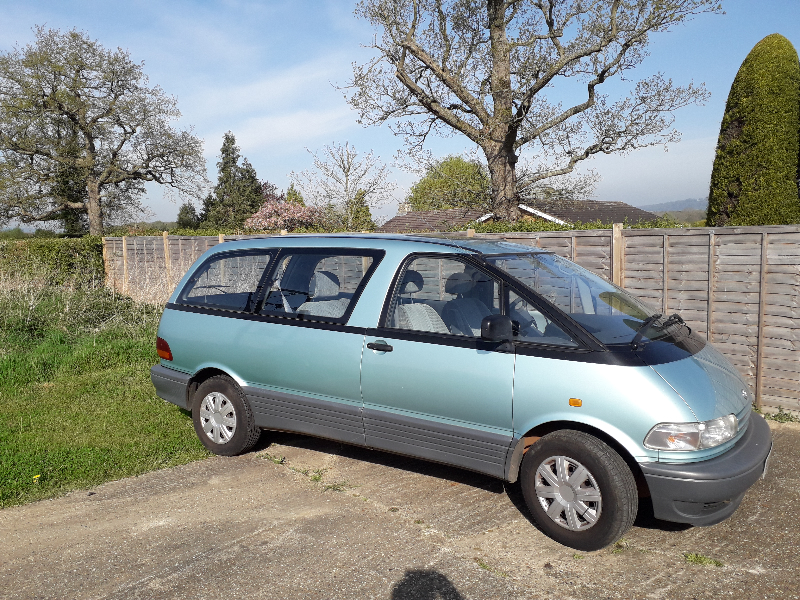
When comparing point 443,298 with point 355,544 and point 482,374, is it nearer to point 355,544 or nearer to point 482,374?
point 482,374

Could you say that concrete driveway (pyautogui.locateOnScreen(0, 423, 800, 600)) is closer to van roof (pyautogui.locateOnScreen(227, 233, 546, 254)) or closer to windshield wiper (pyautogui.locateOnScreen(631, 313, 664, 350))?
windshield wiper (pyautogui.locateOnScreen(631, 313, 664, 350))

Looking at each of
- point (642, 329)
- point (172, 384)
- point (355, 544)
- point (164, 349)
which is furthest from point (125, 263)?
point (642, 329)

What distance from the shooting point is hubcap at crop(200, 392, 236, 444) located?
18.0 ft

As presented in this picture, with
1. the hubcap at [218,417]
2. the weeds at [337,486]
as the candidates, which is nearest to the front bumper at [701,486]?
the weeds at [337,486]

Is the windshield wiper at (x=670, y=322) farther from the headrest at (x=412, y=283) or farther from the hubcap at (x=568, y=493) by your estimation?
the headrest at (x=412, y=283)

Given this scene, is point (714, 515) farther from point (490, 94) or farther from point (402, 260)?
point (490, 94)

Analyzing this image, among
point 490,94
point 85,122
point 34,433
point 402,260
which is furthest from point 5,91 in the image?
point 402,260

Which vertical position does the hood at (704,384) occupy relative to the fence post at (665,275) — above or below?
below

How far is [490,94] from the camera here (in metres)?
16.7

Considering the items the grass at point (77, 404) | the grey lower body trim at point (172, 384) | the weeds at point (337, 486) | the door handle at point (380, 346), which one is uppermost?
→ the door handle at point (380, 346)

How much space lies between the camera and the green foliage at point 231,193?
51.0 meters

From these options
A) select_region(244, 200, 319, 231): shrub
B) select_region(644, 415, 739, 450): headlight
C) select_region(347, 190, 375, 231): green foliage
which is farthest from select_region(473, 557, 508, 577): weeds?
select_region(244, 200, 319, 231): shrub

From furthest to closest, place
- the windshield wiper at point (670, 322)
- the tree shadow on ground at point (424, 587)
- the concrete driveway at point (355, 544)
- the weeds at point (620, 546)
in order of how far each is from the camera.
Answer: the windshield wiper at point (670, 322)
the weeds at point (620, 546)
the concrete driveway at point (355, 544)
the tree shadow on ground at point (424, 587)

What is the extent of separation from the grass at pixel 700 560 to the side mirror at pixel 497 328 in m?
1.62
